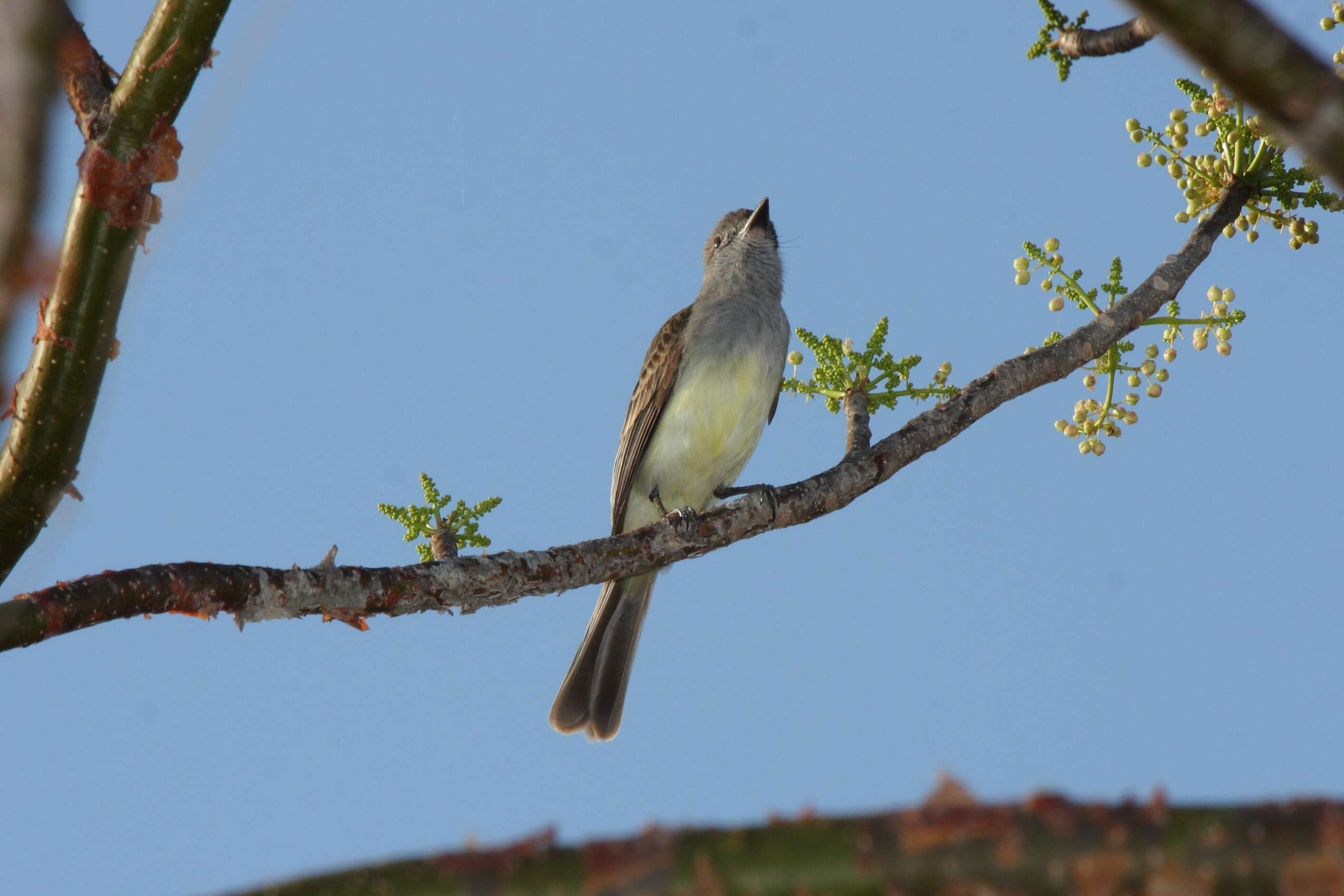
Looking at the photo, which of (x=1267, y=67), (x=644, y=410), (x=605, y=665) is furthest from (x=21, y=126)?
(x=644, y=410)

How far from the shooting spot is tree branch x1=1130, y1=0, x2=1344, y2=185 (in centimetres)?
148

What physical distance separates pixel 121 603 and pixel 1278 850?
2.69 metres

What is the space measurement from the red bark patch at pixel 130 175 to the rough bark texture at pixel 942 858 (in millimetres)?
2152

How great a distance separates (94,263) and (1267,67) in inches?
105

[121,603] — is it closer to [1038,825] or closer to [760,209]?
[1038,825]

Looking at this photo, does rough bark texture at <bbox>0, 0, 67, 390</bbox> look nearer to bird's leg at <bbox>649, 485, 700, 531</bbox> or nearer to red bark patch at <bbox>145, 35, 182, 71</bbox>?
red bark patch at <bbox>145, 35, 182, 71</bbox>

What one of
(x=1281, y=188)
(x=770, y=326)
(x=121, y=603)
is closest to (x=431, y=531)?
(x=121, y=603)

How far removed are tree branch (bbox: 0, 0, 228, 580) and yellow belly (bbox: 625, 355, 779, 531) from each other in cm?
453

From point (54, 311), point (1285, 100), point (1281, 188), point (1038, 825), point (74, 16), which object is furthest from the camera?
point (1281, 188)

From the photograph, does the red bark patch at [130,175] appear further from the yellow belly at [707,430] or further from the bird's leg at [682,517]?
the yellow belly at [707,430]

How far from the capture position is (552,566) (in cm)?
437

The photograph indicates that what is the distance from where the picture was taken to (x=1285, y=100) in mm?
Result: 1519

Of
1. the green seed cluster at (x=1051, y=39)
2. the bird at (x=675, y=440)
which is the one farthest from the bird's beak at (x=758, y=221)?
the green seed cluster at (x=1051, y=39)

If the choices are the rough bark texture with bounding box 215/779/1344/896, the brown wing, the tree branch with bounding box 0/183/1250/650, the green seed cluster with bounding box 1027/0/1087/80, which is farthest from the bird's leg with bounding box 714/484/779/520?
the rough bark texture with bounding box 215/779/1344/896
